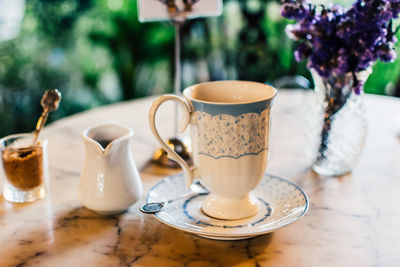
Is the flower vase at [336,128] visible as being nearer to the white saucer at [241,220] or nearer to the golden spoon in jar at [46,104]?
the white saucer at [241,220]

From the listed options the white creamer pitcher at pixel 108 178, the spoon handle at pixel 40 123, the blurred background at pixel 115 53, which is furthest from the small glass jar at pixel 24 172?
the blurred background at pixel 115 53

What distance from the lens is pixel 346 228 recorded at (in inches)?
31.5

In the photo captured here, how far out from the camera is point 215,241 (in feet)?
2.48

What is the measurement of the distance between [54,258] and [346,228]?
52 centimetres

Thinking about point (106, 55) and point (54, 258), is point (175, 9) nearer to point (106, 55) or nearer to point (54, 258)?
point (54, 258)

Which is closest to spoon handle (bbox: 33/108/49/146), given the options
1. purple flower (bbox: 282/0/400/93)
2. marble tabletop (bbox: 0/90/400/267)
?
marble tabletop (bbox: 0/90/400/267)

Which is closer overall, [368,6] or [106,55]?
[368,6]

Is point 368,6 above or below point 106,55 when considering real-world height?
above

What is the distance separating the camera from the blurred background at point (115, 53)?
2.43 meters

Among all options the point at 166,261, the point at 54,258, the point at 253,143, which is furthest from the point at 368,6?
the point at 54,258

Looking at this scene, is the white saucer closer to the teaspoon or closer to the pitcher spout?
the teaspoon

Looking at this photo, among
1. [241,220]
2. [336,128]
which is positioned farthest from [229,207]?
[336,128]

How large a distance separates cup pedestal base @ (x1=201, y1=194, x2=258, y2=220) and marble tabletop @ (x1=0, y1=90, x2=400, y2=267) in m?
0.05

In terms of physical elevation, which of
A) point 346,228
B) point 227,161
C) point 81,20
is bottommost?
point 346,228
